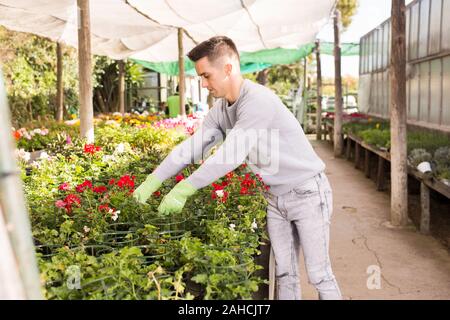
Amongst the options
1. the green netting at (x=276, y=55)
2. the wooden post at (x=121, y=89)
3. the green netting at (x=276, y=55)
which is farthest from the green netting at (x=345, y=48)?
the wooden post at (x=121, y=89)

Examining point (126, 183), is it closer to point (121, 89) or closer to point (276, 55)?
point (121, 89)

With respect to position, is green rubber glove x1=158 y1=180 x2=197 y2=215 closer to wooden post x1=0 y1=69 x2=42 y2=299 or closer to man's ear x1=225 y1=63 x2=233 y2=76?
man's ear x1=225 y1=63 x2=233 y2=76

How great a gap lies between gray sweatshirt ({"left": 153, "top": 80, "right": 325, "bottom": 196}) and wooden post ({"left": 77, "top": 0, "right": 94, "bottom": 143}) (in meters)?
2.71

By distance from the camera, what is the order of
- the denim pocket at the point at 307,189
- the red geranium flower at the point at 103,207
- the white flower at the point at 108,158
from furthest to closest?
the white flower at the point at 108,158 → the red geranium flower at the point at 103,207 → the denim pocket at the point at 307,189

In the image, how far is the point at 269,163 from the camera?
7.68ft

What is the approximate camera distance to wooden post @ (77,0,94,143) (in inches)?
198

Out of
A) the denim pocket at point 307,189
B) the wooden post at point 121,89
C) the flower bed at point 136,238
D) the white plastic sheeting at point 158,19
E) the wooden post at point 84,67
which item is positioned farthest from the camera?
the wooden post at point 121,89

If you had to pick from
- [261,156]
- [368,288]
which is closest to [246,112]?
[261,156]

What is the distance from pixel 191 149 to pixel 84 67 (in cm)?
289

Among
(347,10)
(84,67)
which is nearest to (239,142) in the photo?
(84,67)

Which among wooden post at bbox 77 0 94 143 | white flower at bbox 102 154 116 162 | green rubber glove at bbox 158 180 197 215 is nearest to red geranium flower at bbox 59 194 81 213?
green rubber glove at bbox 158 180 197 215

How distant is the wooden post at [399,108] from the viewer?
205 inches

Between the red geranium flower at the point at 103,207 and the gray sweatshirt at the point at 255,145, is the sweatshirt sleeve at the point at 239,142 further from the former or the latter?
the red geranium flower at the point at 103,207

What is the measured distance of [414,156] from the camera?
575 cm
